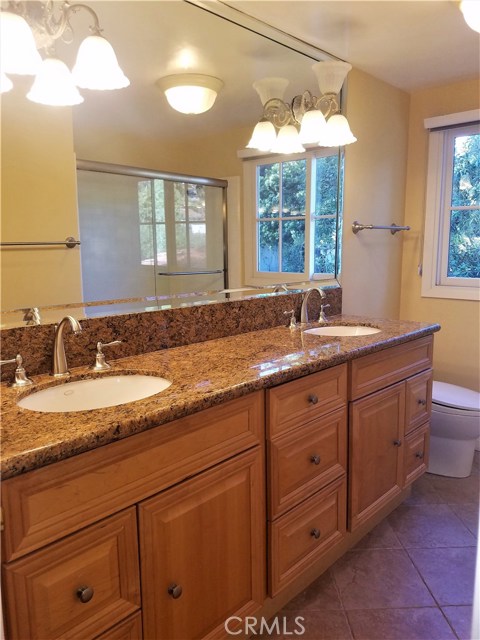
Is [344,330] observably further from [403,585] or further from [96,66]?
[96,66]

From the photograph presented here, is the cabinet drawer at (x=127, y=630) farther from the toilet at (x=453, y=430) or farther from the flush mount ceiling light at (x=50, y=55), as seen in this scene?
the toilet at (x=453, y=430)

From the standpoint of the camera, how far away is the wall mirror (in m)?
1.27

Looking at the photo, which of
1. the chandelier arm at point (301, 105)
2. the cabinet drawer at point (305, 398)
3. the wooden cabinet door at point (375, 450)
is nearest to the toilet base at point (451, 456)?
the wooden cabinet door at point (375, 450)

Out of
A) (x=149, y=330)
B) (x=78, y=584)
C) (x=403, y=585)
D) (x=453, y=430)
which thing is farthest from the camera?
(x=453, y=430)

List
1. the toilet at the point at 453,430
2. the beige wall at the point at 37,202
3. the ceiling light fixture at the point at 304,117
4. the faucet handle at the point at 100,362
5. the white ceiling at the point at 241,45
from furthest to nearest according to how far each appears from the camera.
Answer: the toilet at the point at 453,430 → the ceiling light fixture at the point at 304,117 → the white ceiling at the point at 241,45 → the faucet handle at the point at 100,362 → the beige wall at the point at 37,202

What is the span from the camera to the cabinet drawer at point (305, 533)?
1.45 metres

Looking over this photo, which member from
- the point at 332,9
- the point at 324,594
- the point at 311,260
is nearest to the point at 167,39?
the point at 332,9

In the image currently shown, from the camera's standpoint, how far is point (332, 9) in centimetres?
176

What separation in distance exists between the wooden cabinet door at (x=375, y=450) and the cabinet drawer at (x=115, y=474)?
0.63 metres

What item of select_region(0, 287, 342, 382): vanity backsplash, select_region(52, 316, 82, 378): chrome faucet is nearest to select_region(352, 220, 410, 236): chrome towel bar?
select_region(0, 287, 342, 382): vanity backsplash

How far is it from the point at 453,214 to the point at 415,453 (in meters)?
1.46

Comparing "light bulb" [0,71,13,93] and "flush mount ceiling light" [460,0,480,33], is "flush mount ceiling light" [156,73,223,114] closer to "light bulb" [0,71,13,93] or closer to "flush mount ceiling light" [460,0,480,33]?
"light bulb" [0,71,13,93]

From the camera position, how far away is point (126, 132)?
1515 mm

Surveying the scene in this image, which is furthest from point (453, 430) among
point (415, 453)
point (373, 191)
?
point (373, 191)
